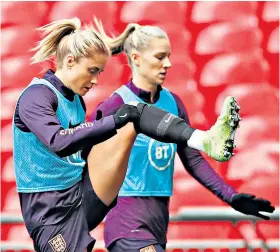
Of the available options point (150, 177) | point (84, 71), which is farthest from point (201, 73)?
point (84, 71)

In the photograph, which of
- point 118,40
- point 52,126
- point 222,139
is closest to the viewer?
point 222,139

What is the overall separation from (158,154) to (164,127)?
Answer: 1012 mm

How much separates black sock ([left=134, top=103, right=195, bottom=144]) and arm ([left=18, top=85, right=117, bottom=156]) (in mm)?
109

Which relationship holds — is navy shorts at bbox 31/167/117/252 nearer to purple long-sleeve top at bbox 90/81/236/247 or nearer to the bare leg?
the bare leg

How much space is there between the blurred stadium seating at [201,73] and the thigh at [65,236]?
7.78ft

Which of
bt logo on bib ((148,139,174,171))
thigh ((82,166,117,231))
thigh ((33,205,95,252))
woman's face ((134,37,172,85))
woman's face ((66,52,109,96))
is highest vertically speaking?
woman's face ((134,37,172,85))

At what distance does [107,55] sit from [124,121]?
44 cm

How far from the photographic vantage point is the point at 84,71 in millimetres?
3682

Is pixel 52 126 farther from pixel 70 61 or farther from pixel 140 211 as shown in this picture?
pixel 140 211

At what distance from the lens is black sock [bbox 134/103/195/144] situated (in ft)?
11.0

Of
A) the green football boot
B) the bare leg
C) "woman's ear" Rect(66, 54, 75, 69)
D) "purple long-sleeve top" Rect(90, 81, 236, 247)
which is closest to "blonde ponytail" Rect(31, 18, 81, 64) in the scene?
"woman's ear" Rect(66, 54, 75, 69)

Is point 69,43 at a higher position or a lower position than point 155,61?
lower

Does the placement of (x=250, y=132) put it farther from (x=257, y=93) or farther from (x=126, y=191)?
(x=126, y=191)

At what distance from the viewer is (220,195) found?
4387mm
